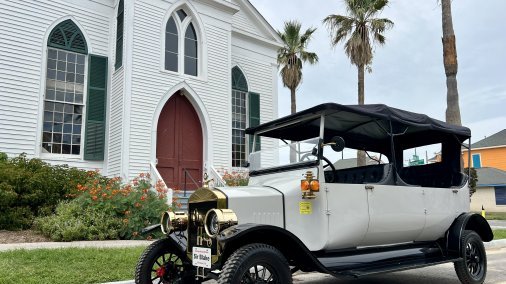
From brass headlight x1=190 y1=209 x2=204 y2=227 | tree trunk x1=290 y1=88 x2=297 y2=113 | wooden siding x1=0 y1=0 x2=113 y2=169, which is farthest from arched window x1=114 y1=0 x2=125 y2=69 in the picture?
tree trunk x1=290 y1=88 x2=297 y2=113

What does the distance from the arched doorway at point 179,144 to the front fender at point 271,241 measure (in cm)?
933

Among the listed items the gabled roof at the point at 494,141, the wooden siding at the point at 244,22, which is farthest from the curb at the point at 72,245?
the gabled roof at the point at 494,141

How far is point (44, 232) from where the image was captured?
30.8 feet

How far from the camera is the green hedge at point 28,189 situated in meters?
9.84

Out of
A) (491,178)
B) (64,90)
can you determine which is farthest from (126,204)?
(491,178)

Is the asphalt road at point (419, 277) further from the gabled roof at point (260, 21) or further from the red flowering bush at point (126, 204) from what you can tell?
the gabled roof at point (260, 21)

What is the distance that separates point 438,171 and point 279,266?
13.7ft

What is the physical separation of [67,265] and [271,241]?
352 centimetres

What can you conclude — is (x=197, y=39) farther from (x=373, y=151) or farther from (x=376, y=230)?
(x=376, y=230)

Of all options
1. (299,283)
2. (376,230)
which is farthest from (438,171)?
(299,283)

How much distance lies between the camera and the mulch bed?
8855 mm

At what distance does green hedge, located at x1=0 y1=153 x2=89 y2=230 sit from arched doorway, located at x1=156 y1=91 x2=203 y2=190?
2.84m

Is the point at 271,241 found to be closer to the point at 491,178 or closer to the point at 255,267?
the point at 255,267

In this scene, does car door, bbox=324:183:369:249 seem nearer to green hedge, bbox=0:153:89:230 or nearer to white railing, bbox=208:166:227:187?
green hedge, bbox=0:153:89:230
